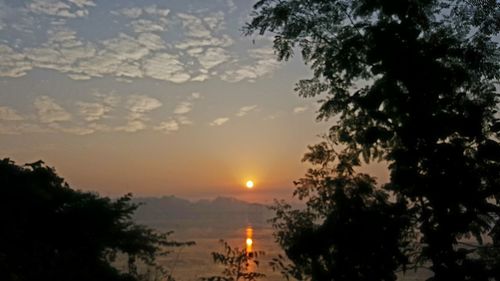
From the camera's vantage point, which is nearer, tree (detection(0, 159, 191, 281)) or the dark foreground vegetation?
the dark foreground vegetation

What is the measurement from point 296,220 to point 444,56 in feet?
22.5

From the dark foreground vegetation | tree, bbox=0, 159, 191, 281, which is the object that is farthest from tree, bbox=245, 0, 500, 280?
tree, bbox=0, 159, 191, 281

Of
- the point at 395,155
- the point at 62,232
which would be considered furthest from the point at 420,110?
the point at 62,232

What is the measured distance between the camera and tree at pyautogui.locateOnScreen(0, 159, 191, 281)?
16.1 meters

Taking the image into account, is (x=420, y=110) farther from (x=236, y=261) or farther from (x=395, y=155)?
(x=236, y=261)

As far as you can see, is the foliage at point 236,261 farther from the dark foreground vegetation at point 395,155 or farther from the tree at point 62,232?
the tree at point 62,232

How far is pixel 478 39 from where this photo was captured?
13.6 meters

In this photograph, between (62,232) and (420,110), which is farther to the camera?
(62,232)

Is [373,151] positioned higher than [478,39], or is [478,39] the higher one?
[478,39]

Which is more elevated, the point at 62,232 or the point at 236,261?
the point at 62,232

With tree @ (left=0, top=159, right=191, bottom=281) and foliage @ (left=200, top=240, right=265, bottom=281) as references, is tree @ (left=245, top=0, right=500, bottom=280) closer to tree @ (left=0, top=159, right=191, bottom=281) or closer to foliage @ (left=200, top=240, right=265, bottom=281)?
foliage @ (left=200, top=240, right=265, bottom=281)

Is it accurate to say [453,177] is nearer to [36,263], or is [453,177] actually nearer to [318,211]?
[318,211]

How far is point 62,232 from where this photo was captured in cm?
1905

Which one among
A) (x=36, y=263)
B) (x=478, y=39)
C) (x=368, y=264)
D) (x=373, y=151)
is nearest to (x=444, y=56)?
(x=478, y=39)
